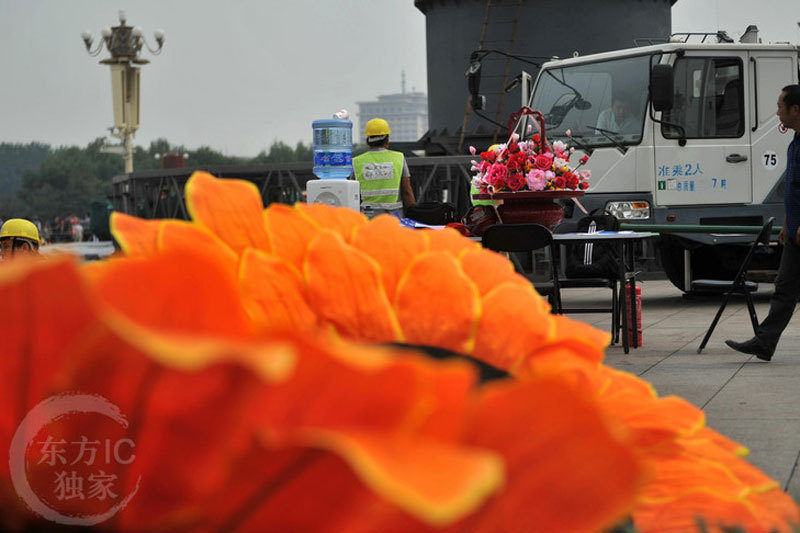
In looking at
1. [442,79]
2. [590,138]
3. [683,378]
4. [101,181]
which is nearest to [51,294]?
[683,378]

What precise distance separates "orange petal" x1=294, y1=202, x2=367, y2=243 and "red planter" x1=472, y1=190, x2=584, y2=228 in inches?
313

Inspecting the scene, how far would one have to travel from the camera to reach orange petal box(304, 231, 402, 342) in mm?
691

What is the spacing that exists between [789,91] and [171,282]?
8.23m

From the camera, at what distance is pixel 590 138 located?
43.0 feet

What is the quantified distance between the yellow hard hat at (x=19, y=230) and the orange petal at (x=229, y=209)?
20.4ft

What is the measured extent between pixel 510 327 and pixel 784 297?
25.5ft

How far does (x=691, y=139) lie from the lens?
42.4ft

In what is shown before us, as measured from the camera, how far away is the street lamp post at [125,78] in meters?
69.4

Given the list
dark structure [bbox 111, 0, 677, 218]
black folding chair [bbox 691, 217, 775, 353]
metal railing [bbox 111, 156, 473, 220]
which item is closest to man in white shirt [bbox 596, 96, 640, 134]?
black folding chair [bbox 691, 217, 775, 353]

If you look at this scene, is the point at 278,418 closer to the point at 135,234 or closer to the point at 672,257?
the point at 135,234

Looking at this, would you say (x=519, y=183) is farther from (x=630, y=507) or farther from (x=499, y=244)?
(x=630, y=507)

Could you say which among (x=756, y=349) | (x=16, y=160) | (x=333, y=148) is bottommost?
(x=756, y=349)

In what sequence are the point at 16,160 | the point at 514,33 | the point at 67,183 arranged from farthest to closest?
1. the point at 16,160
2. the point at 67,183
3. the point at 514,33

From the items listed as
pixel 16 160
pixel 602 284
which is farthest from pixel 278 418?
pixel 16 160
